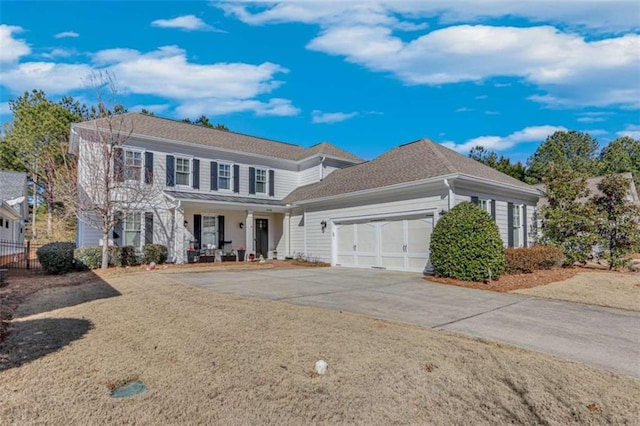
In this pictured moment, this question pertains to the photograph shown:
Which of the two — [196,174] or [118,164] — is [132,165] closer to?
[118,164]

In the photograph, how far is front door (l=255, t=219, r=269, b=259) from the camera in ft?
63.0

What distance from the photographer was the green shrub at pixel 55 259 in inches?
480

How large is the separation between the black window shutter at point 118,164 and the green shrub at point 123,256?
9.03 ft

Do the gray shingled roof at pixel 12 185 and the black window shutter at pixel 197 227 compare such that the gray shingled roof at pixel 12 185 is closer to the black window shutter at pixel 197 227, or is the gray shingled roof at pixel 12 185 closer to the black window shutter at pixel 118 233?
the black window shutter at pixel 118 233

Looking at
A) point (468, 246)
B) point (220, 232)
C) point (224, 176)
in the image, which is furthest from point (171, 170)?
point (468, 246)

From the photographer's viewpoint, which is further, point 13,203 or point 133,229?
point 13,203

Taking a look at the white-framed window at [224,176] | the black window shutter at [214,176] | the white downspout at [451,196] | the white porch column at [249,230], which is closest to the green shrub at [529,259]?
the white downspout at [451,196]

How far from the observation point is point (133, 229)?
49.2 feet

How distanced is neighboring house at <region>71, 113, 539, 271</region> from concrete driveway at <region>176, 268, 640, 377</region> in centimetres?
319

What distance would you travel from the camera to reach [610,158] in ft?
140

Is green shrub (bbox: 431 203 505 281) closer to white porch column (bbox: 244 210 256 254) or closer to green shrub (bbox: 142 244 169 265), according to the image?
white porch column (bbox: 244 210 256 254)

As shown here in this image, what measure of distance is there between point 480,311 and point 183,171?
1413 centimetres

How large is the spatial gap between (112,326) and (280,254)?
1394 centimetres

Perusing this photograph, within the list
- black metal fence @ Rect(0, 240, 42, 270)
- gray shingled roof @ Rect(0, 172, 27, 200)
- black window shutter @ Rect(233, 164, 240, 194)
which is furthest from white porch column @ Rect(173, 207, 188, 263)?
gray shingled roof @ Rect(0, 172, 27, 200)
